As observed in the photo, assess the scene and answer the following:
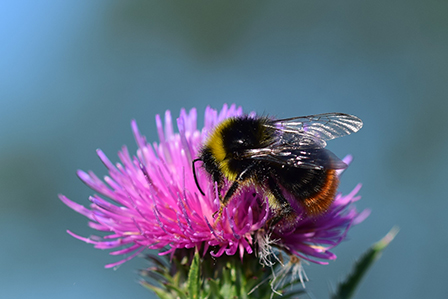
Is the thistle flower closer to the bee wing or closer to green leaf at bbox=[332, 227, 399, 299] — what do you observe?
green leaf at bbox=[332, 227, 399, 299]

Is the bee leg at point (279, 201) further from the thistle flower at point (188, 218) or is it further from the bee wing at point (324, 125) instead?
the bee wing at point (324, 125)

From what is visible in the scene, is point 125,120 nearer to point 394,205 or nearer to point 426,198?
point 394,205

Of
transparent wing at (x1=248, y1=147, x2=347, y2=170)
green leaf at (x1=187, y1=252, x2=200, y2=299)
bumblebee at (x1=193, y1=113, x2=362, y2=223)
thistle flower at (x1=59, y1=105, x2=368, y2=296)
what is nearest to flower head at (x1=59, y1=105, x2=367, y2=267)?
thistle flower at (x1=59, y1=105, x2=368, y2=296)

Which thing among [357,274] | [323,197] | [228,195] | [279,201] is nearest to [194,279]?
[228,195]

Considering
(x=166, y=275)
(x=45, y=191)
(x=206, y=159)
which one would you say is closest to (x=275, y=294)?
(x=166, y=275)

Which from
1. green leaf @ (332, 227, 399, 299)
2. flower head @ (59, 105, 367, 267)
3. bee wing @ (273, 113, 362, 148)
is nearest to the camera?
flower head @ (59, 105, 367, 267)

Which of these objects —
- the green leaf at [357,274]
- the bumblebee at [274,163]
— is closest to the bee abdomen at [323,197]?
the bumblebee at [274,163]
